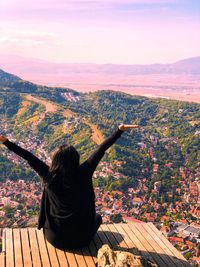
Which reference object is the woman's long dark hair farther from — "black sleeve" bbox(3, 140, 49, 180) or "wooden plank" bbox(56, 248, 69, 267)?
"wooden plank" bbox(56, 248, 69, 267)

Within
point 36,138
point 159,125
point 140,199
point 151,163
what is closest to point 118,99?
point 159,125

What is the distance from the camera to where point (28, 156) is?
6.35 metres

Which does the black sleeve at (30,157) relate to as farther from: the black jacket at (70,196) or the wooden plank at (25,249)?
the wooden plank at (25,249)

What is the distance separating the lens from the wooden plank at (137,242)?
23.5 ft

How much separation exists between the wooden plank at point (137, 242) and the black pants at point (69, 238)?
98cm

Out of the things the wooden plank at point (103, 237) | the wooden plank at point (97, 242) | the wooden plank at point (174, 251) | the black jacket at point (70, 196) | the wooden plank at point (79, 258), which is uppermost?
the black jacket at point (70, 196)

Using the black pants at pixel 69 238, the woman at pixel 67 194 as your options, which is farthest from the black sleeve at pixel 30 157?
the black pants at pixel 69 238

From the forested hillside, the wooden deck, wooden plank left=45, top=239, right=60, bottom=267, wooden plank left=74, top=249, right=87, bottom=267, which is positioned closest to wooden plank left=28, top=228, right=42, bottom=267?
the wooden deck

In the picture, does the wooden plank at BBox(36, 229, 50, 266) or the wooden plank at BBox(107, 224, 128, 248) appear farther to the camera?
the wooden plank at BBox(107, 224, 128, 248)

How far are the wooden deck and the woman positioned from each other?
0.78 feet

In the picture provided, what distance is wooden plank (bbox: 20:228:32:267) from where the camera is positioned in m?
6.52

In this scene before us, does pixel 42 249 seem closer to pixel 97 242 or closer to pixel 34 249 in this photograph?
pixel 34 249

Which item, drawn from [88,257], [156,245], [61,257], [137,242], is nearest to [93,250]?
[88,257]

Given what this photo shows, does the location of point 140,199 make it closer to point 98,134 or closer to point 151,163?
point 151,163
